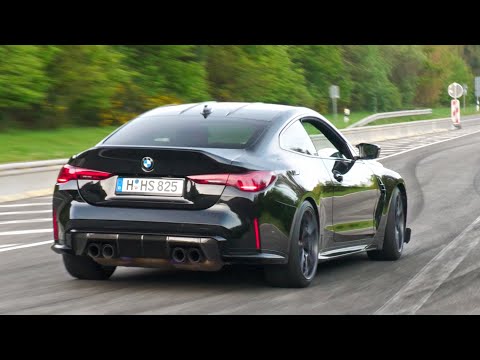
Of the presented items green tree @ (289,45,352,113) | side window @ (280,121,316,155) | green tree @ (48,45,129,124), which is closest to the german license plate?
side window @ (280,121,316,155)

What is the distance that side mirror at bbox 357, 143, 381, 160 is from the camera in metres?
10.1

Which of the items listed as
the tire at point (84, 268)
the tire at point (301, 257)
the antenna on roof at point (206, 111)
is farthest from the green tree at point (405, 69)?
the tire at point (84, 268)

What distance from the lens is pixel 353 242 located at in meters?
9.83

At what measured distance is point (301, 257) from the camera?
8445 mm

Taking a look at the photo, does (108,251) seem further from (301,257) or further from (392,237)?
(392,237)

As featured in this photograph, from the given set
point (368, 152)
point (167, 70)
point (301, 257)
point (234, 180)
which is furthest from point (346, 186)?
point (167, 70)

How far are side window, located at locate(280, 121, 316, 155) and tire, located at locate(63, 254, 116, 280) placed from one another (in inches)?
67.6

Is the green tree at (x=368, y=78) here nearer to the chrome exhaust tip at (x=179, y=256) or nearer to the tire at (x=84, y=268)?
the tire at (x=84, y=268)

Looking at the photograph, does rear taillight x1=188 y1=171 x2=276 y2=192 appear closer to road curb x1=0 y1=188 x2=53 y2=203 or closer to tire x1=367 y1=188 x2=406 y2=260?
tire x1=367 y1=188 x2=406 y2=260
